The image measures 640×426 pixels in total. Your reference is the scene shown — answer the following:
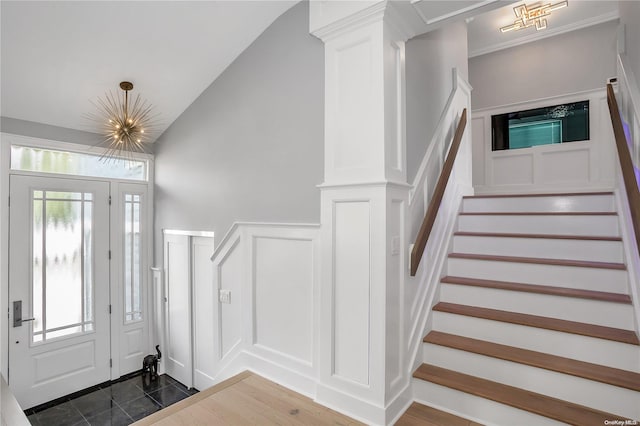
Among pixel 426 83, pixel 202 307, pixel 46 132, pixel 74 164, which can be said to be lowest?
pixel 202 307

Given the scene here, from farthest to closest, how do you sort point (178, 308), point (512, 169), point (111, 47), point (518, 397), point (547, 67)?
point (512, 169) < point (547, 67) < point (178, 308) < point (111, 47) < point (518, 397)

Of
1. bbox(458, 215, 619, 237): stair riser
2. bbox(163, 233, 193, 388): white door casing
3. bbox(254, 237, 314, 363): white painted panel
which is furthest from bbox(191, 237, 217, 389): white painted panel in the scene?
bbox(458, 215, 619, 237): stair riser

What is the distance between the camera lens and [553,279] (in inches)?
91.1

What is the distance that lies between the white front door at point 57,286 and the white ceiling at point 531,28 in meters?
5.38

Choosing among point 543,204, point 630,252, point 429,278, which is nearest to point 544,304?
point 630,252

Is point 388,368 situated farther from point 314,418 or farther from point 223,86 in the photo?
point 223,86

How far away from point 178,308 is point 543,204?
4.12 m

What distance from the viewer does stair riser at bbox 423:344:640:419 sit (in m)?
1.65

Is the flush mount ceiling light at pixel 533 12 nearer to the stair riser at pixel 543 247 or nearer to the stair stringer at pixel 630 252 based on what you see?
the stair stringer at pixel 630 252

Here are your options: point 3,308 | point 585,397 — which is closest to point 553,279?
point 585,397

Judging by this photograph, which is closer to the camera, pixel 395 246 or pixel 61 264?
pixel 395 246

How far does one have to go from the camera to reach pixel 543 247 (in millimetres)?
2572

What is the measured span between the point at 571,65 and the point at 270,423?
5743 millimetres

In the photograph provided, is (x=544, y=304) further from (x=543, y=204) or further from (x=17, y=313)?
(x=17, y=313)
